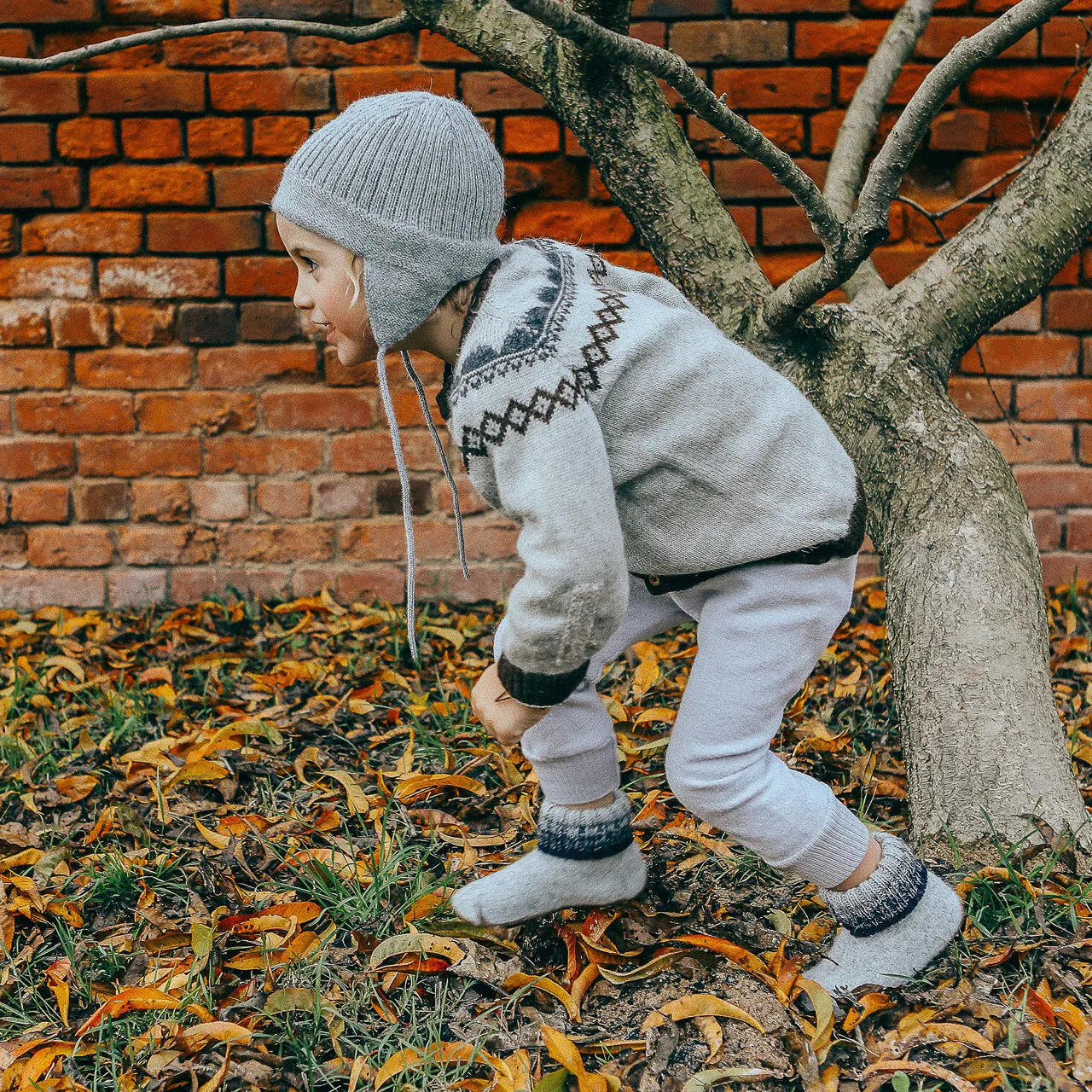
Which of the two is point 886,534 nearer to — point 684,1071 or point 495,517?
point 684,1071

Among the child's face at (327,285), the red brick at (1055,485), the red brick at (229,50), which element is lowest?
the red brick at (1055,485)

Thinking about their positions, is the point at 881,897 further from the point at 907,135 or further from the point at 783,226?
the point at 783,226

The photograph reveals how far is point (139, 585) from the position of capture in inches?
122

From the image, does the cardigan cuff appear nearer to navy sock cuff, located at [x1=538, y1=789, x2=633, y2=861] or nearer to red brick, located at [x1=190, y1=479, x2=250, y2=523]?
navy sock cuff, located at [x1=538, y1=789, x2=633, y2=861]

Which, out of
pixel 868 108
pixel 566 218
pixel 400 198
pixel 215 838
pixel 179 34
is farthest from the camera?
pixel 566 218

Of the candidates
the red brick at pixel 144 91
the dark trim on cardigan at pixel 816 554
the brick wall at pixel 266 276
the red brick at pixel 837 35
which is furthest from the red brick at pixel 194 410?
the dark trim on cardigan at pixel 816 554

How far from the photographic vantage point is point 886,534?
1906mm

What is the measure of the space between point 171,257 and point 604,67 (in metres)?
1.51

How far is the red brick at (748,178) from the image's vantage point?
9.55 feet

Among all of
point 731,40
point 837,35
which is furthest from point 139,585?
point 837,35

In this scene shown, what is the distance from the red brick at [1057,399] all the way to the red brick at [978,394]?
0.04 metres

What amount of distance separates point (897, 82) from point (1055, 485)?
1.15 metres

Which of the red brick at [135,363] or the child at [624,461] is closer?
the child at [624,461]

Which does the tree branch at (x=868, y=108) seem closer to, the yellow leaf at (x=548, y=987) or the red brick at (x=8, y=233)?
the yellow leaf at (x=548, y=987)
